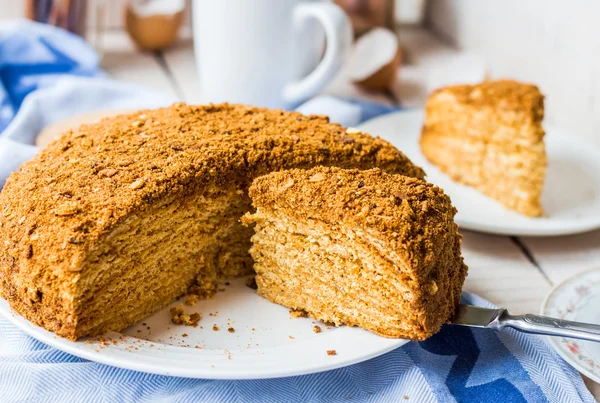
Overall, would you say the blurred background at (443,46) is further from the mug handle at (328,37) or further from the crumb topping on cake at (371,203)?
the crumb topping on cake at (371,203)

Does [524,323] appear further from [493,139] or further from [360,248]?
[493,139]

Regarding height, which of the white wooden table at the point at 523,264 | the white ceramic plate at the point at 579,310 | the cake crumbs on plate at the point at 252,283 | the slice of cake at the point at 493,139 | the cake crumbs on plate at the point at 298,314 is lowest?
the white wooden table at the point at 523,264

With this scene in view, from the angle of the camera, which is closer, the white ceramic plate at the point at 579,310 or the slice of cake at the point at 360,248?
the slice of cake at the point at 360,248

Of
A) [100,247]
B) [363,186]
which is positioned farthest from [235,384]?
[363,186]

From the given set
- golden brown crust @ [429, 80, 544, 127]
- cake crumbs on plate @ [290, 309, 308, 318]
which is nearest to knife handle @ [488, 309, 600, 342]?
cake crumbs on plate @ [290, 309, 308, 318]

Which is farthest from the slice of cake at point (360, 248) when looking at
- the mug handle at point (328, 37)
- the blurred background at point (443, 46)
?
the blurred background at point (443, 46)

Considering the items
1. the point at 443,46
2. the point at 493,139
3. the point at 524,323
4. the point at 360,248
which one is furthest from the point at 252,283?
the point at 443,46

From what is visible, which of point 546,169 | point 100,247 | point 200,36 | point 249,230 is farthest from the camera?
point 200,36

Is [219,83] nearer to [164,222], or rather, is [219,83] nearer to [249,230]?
[249,230]
